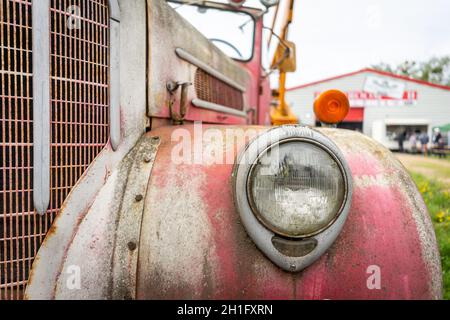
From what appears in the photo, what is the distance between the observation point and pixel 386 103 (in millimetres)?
22141

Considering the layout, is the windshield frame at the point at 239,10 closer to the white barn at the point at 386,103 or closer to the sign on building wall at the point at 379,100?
the white barn at the point at 386,103

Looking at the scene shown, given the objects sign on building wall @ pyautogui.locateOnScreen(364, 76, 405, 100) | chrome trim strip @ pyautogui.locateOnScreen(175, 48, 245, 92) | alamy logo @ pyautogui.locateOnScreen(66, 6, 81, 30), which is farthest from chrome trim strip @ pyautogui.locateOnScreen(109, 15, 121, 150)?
sign on building wall @ pyautogui.locateOnScreen(364, 76, 405, 100)

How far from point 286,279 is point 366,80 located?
23582 mm

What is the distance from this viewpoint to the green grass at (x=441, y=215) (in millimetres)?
2948

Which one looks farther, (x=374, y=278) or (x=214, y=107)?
(x=214, y=107)

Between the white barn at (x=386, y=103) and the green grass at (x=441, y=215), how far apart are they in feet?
53.9

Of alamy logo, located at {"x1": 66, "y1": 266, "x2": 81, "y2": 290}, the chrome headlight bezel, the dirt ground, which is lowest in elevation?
the dirt ground

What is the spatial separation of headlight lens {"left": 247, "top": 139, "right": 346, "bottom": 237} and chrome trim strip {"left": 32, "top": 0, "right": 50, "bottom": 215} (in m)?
0.74

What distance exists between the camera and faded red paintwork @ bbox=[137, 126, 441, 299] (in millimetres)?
1229

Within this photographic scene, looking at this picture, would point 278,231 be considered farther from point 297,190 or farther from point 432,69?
point 432,69

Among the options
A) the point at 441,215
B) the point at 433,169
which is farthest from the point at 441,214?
the point at 433,169

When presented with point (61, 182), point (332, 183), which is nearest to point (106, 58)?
point (61, 182)

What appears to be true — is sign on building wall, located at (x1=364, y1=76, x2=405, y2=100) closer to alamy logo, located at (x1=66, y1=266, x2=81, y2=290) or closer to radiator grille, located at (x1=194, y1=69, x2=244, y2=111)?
radiator grille, located at (x1=194, y1=69, x2=244, y2=111)

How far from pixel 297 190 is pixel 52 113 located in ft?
3.04
